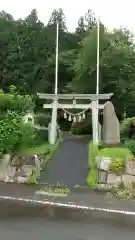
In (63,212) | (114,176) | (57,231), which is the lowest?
(57,231)

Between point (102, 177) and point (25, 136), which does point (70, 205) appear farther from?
point (25, 136)

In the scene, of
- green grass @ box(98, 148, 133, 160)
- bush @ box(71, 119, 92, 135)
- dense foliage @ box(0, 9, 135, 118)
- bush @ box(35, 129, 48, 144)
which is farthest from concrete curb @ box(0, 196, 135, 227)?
dense foliage @ box(0, 9, 135, 118)

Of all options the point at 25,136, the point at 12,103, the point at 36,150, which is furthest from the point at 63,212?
the point at 12,103

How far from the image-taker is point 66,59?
31.9 m

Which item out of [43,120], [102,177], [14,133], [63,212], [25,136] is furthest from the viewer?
[43,120]

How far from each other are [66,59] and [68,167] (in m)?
18.4

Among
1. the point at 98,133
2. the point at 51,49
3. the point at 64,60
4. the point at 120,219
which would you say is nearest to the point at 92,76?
the point at 64,60

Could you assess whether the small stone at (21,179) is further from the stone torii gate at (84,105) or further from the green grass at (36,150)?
the stone torii gate at (84,105)

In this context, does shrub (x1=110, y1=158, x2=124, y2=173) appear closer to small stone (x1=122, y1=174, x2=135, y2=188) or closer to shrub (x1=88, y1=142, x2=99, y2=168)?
small stone (x1=122, y1=174, x2=135, y2=188)

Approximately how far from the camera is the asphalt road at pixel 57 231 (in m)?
8.70

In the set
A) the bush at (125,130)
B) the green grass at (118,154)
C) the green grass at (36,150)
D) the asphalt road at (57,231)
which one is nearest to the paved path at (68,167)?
the green grass at (36,150)

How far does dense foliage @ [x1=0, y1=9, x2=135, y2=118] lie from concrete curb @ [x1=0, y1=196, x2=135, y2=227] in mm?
14608

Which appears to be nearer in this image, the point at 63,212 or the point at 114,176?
the point at 63,212

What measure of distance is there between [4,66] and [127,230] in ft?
98.1
